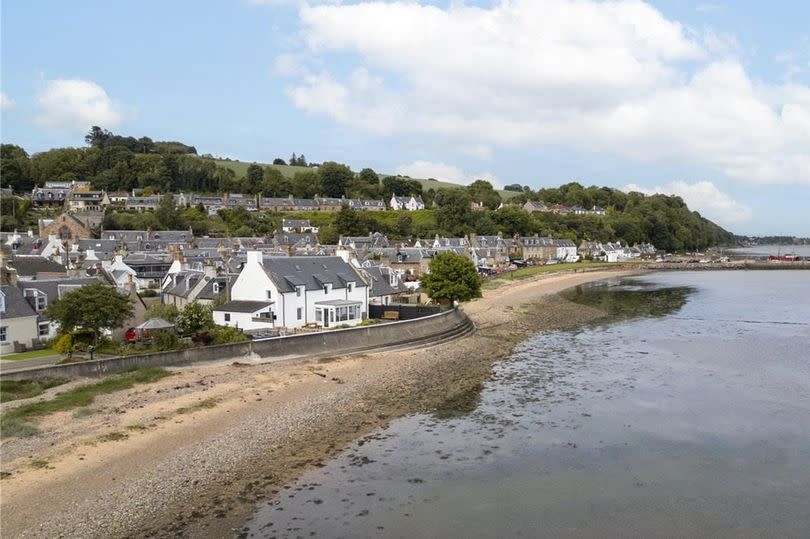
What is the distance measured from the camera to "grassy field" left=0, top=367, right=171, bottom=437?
20.0 metres

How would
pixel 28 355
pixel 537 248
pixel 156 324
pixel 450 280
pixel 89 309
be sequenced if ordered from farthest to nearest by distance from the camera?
pixel 537 248 < pixel 450 280 < pixel 156 324 < pixel 28 355 < pixel 89 309

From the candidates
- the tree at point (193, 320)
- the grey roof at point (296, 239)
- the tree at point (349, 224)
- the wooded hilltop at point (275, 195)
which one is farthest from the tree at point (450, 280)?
the tree at point (349, 224)

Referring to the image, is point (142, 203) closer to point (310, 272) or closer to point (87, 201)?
point (87, 201)

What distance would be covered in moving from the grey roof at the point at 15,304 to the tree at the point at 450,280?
27.1 metres

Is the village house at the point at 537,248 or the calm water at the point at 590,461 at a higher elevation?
the village house at the point at 537,248

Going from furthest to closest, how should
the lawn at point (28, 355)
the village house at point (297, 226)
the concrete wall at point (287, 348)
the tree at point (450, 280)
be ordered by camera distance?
the village house at point (297, 226) < the tree at point (450, 280) < the lawn at point (28, 355) < the concrete wall at point (287, 348)

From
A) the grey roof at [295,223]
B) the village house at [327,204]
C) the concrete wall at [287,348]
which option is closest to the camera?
the concrete wall at [287,348]

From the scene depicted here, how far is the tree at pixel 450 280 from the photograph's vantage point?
47.5 metres

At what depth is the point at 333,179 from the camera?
143375mm

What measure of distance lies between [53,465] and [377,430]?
1037 centimetres

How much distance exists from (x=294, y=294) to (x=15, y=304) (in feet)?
46.0

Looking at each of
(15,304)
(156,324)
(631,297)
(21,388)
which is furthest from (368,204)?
(21,388)

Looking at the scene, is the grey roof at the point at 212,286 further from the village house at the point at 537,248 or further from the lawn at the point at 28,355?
the village house at the point at 537,248

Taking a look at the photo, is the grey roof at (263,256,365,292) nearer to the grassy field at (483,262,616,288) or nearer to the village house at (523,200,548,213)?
the grassy field at (483,262,616,288)
